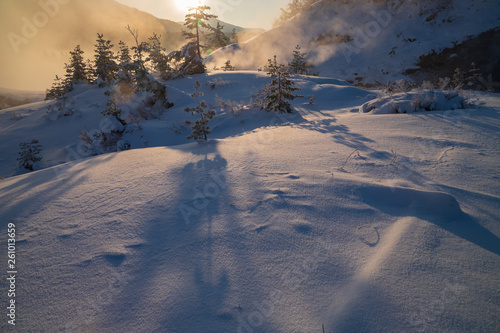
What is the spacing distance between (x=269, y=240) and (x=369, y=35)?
2548 cm

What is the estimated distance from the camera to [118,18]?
6147cm

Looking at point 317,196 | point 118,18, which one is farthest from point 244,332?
point 118,18

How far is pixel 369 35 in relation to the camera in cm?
2003

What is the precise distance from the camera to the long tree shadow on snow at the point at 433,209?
1.45 metres

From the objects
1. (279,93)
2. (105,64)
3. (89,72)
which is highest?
(105,64)

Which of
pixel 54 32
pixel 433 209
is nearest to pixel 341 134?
pixel 433 209

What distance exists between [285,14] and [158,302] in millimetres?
38226

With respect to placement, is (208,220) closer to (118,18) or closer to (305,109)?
(305,109)

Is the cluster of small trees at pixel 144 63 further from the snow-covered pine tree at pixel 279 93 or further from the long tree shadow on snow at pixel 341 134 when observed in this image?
the long tree shadow on snow at pixel 341 134

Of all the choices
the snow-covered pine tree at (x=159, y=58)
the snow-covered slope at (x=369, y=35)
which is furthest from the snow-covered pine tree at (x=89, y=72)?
the snow-covered slope at (x=369, y=35)

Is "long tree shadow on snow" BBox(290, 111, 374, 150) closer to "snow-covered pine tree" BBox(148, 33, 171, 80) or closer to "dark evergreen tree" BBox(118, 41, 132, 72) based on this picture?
"dark evergreen tree" BBox(118, 41, 132, 72)

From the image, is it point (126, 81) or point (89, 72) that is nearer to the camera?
point (126, 81)

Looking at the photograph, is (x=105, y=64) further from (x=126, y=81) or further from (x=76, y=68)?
(x=126, y=81)

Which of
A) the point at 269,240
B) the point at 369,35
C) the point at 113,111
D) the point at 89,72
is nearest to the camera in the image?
the point at 269,240
